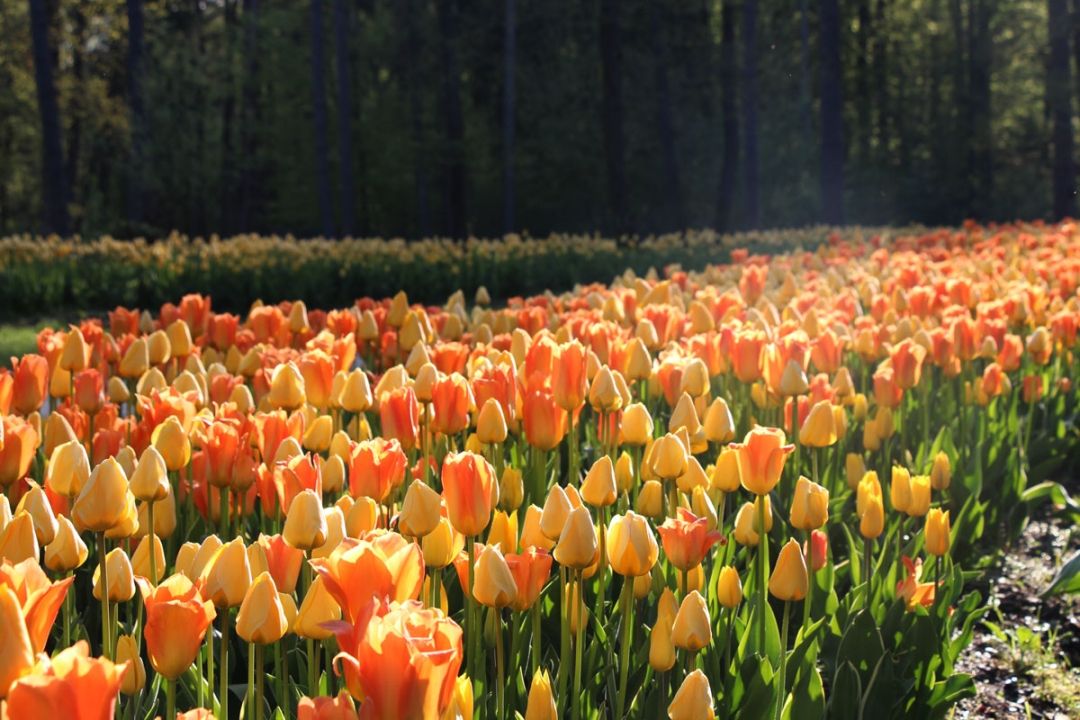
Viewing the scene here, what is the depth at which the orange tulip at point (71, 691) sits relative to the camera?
1.02m

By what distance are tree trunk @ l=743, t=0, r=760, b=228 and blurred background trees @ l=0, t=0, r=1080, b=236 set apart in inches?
103

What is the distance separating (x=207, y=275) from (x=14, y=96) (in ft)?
74.9

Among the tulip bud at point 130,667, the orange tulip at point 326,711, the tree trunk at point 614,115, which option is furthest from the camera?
the tree trunk at point 614,115

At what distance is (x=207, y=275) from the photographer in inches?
495

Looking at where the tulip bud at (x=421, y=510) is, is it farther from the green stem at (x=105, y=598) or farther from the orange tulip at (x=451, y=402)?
the orange tulip at (x=451, y=402)

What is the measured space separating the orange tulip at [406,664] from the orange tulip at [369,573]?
0.25 metres

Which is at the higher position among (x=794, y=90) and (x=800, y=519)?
(x=794, y=90)

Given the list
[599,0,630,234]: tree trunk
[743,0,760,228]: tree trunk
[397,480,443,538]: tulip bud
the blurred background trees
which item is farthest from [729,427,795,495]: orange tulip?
the blurred background trees

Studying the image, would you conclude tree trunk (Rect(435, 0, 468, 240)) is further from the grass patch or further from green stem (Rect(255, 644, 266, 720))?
green stem (Rect(255, 644, 266, 720))

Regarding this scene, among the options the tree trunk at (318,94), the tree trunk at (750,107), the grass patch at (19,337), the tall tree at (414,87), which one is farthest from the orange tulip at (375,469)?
the tall tree at (414,87)

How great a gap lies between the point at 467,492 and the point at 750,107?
67.0 feet

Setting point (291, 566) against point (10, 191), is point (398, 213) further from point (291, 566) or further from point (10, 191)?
point (291, 566)

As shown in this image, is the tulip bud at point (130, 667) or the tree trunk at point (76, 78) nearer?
the tulip bud at point (130, 667)

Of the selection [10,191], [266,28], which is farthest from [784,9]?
[10,191]
